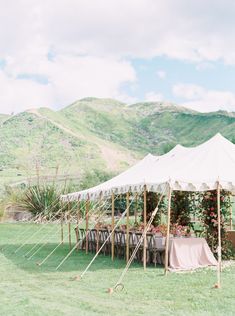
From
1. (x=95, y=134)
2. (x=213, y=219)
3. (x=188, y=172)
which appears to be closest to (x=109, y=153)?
(x=95, y=134)

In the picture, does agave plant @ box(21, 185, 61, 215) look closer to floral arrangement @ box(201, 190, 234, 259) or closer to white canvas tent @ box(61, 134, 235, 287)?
white canvas tent @ box(61, 134, 235, 287)

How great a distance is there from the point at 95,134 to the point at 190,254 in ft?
256

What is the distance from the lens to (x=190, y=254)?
12.3m

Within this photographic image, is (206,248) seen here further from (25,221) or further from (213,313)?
(25,221)

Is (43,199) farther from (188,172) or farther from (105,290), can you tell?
(105,290)

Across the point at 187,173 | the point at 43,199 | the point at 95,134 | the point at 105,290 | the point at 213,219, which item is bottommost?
the point at 105,290

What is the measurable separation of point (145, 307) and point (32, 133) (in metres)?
71.9

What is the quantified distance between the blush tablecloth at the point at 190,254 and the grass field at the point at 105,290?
0.48m

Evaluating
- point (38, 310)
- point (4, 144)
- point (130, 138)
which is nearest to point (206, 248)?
point (38, 310)

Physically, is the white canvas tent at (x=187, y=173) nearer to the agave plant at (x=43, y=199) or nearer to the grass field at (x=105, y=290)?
the grass field at (x=105, y=290)

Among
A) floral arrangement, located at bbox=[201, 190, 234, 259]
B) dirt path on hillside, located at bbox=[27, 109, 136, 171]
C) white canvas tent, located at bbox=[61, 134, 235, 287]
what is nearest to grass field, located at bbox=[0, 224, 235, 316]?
white canvas tent, located at bbox=[61, 134, 235, 287]

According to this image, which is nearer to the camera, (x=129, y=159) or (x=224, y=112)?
(x=129, y=159)

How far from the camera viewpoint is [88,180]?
34.4 m

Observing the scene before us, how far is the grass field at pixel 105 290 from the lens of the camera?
7.75 m
